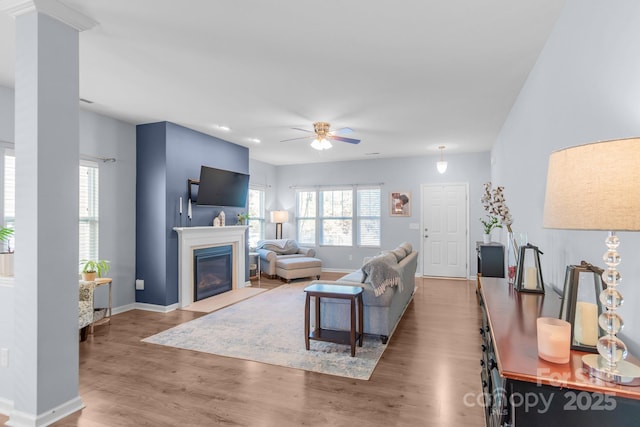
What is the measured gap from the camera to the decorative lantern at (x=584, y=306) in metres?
1.20

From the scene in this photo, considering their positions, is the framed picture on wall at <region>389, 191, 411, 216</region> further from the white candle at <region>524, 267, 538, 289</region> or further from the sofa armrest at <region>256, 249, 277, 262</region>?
the white candle at <region>524, 267, 538, 289</region>

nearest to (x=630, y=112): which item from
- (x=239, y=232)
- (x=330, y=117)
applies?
(x=330, y=117)

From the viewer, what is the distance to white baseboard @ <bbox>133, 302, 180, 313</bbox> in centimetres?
475

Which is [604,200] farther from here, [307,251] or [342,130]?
[307,251]

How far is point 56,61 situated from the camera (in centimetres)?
224

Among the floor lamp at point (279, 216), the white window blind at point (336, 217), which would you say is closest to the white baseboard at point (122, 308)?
the floor lamp at point (279, 216)

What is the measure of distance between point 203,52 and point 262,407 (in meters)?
2.77

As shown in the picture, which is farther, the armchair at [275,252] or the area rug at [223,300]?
the armchair at [275,252]

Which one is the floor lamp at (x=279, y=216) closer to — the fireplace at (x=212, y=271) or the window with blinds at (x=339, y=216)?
the window with blinds at (x=339, y=216)

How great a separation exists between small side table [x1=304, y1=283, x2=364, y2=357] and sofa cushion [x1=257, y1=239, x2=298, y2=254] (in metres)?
3.89

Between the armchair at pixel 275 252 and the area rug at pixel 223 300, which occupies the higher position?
the armchair at pixel 275 252

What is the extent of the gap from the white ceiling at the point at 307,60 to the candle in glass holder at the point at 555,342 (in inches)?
77.7

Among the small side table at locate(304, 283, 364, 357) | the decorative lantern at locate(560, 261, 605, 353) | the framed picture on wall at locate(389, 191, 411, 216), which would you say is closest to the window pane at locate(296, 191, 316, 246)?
the framed picture on wall at locate(389, 191, 411, 216)

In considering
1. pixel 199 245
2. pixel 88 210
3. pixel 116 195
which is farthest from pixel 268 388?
pixel 116 195
